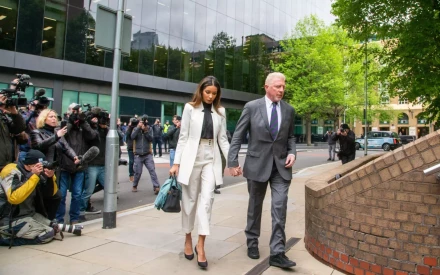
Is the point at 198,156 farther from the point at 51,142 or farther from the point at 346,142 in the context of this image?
the point at 346,142

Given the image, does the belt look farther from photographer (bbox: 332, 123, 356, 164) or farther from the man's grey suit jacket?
photographer (bbox: 332, 123, 356, 164)

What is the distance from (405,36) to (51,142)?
34.3 ft

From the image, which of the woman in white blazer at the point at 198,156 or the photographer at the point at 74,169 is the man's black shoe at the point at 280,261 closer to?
the woman in white blazer at the point at 198,156

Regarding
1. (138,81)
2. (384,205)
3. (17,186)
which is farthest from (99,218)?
(138,81)

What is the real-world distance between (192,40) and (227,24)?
5282mm

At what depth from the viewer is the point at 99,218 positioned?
609 centimetres

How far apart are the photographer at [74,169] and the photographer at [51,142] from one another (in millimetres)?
165

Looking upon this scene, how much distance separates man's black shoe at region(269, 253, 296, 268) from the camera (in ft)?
12.0

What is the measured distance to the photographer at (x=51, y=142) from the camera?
15.8 ft

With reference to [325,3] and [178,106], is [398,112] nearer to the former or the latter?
[325,3]

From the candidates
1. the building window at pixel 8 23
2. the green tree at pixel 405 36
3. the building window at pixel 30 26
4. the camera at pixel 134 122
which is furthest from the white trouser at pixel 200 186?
the building window at pixel 30 26

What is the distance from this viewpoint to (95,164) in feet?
21.2

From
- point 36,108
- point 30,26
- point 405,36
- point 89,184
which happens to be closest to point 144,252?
point 89,184

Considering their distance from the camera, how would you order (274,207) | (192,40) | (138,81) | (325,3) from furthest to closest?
1. (325,3)
2. (192,40)
3. (138,81)
4. (274,207)
